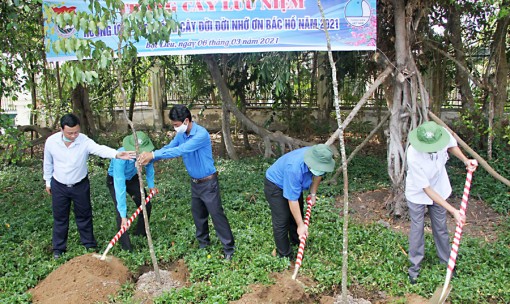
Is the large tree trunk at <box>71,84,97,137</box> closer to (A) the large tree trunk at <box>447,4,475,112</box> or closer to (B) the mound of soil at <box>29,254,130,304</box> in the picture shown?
(B) the mound of soil at <box>29,254,130,304</box>

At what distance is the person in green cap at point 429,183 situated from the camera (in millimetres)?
3938

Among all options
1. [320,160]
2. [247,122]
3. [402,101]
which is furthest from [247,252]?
[247,122]

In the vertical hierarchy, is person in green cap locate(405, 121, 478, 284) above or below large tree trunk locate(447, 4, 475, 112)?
below

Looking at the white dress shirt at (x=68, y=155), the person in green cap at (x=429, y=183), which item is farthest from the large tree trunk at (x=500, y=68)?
the white dress shirt at (x=68, y=155)

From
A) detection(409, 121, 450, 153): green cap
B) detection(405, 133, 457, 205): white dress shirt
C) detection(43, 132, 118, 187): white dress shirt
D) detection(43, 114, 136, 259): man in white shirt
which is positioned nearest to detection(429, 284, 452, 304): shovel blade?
detection(405, 133, 457, 205): white dress shirt

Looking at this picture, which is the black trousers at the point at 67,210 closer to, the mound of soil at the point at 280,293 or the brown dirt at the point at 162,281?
the brown dirt at the point at 162,281

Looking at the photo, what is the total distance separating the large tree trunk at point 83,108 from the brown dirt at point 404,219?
5.91 meters

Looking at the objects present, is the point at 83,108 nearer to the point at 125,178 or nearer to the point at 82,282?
the point at 125,178

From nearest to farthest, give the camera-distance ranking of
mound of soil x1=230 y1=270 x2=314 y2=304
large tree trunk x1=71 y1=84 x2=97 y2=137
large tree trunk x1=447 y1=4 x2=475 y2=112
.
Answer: mound of soil x1=230 y1=270 x2=314 y2=304 → large tree trunk x1=447 y1=4 x2=475 y2=112 → large tree trunk x1=71 y1=84 x2=97 y2=137

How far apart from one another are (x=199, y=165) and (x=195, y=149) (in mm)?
239

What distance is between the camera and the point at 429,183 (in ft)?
13.5

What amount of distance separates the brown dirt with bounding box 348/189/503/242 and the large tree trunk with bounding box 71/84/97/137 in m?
5.91

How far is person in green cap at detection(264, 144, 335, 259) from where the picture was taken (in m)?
3.95

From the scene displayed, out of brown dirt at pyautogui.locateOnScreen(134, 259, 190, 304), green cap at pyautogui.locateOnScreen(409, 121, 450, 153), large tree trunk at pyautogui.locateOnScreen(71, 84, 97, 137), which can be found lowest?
brown dirt at pyautogui.locateOnScreen(134, 259, 190, 304)
